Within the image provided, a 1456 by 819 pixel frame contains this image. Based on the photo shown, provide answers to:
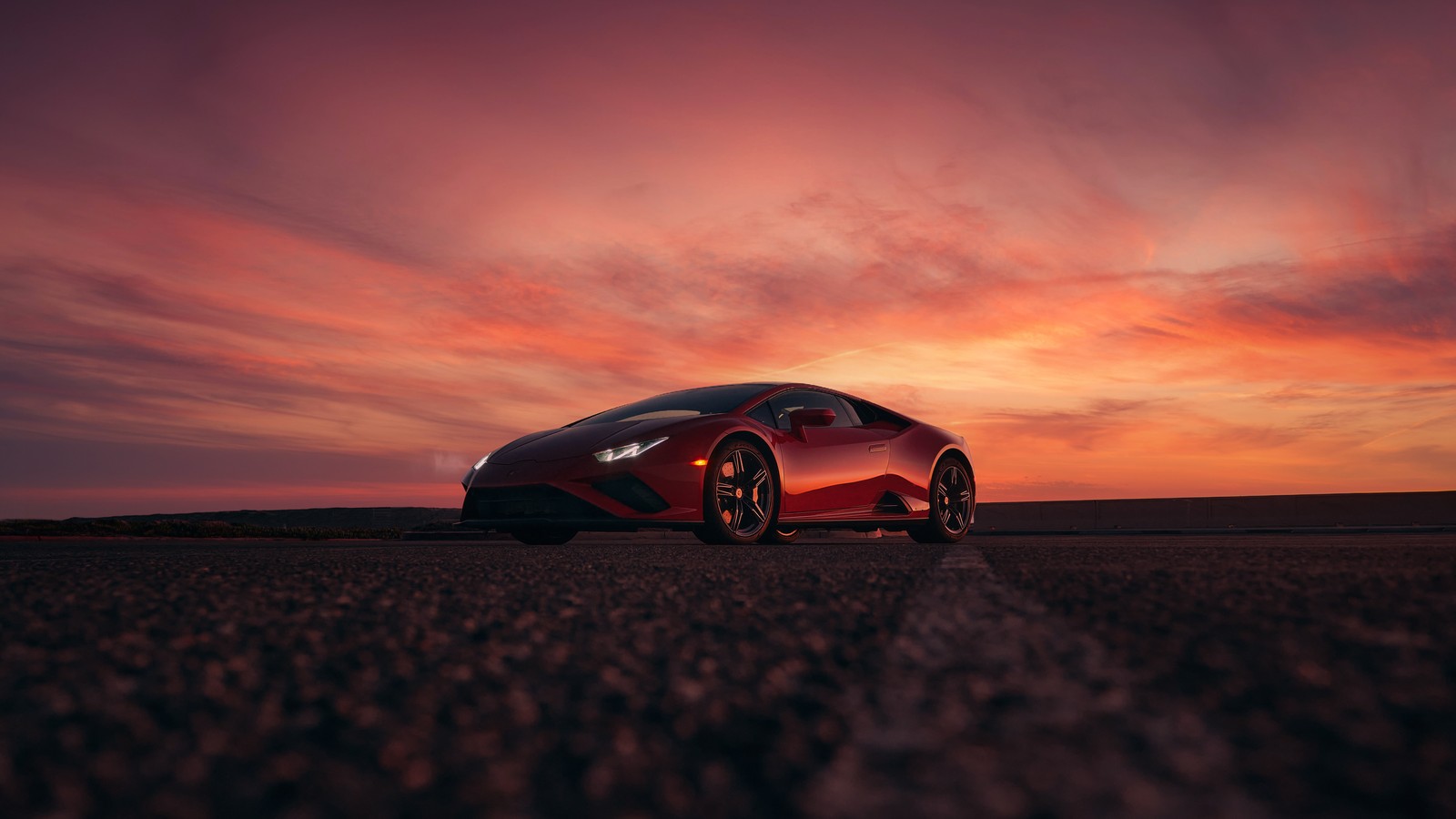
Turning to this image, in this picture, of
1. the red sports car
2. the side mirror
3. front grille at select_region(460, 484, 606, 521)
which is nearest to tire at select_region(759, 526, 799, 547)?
the red sports car

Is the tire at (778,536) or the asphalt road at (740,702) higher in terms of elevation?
the tire at (778,536)

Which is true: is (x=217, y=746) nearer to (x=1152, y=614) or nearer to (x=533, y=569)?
(x=1152, y=614)

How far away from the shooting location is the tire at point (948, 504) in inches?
386

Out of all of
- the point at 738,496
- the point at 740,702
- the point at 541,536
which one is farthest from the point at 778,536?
the point at 740,702

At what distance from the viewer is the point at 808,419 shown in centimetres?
830

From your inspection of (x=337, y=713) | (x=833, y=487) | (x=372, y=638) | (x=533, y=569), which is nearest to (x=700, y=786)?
(x=337, y=713)

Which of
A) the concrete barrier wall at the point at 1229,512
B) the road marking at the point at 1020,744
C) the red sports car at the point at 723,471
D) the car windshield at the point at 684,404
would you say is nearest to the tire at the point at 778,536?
the red sports car at the point at 723,471

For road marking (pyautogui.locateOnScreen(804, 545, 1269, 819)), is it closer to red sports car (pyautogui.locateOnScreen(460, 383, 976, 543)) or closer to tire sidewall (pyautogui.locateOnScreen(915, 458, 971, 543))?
red sports car (pyautogui.locateOnScreen(460, 383, 976, 543))

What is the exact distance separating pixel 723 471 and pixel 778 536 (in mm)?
931

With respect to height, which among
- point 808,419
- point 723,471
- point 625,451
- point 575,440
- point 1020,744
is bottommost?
point 1020,744

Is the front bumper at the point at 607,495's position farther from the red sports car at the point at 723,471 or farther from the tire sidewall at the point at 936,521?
the tire sidewall at the point at 936,521

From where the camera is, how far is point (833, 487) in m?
8.55

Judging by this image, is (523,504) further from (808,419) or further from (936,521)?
(936,521)

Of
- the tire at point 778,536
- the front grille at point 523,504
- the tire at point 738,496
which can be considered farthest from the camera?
the tire at point 778,536
